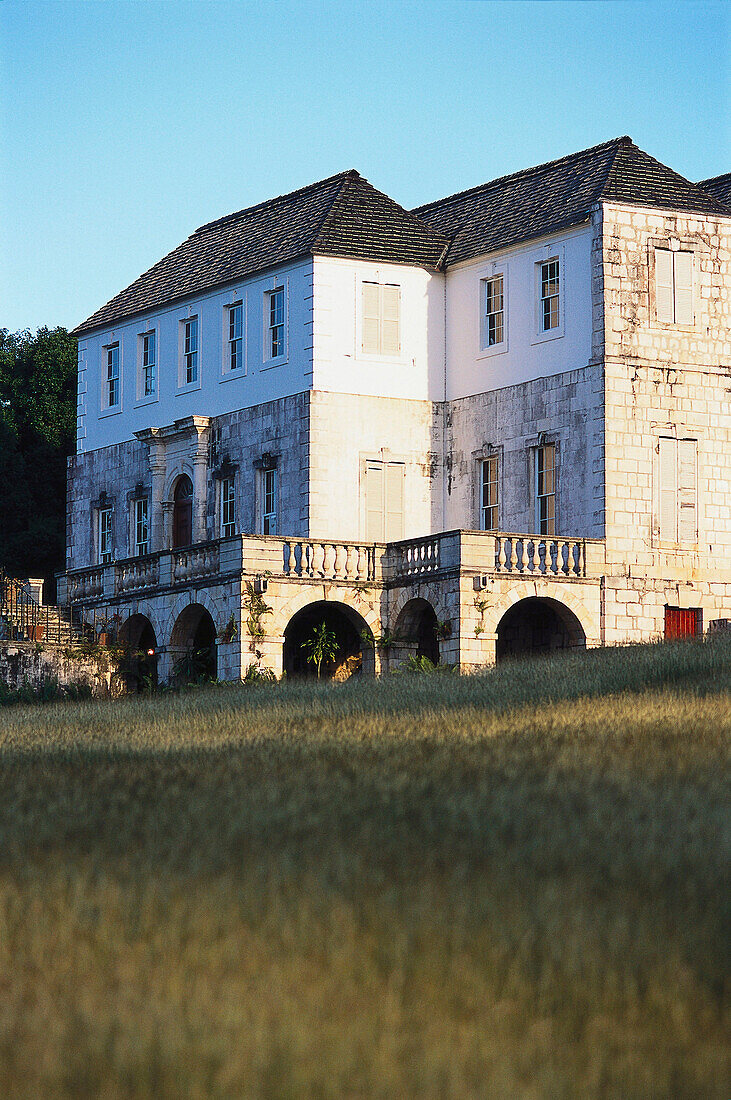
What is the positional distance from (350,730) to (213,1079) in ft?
41.5

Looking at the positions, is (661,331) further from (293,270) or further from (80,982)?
(80,982)

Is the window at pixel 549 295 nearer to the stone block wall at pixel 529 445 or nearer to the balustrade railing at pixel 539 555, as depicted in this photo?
the stone block wall at pixel 529 445

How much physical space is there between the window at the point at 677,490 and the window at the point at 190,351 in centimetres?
1306

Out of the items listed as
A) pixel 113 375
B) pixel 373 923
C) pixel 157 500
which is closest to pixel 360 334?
pixel 157 500

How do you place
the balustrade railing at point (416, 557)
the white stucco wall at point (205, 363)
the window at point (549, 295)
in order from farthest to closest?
the white stucco wall at point (205, 363)
the window at point (549, 295)
the balustrade railing at point (416, 557)

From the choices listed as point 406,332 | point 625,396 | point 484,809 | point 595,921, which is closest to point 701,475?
point 625,396

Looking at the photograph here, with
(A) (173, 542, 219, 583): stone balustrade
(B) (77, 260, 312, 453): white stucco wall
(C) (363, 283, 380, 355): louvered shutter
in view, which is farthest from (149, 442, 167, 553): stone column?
(C) (363, 283, 380, 355): louvered shutter

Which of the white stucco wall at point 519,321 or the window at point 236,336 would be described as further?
the window at point 236,336

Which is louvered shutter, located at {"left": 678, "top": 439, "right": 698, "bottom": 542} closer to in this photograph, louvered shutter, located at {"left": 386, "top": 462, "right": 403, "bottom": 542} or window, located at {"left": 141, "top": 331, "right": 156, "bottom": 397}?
louvered shutter, located at {"left": 386, "top": 462, "right": 403, "bottom": 542}

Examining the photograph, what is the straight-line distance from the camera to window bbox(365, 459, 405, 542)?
4150cm

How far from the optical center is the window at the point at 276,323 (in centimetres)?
4272

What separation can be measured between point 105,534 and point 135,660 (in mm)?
7501

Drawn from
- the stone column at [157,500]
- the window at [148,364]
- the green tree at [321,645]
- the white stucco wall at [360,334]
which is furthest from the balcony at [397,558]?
the window at [148,364]

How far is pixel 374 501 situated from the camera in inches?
1639
